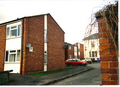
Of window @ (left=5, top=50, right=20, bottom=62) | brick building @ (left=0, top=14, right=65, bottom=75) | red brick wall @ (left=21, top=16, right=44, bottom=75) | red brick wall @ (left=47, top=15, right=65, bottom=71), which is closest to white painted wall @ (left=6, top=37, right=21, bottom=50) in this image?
brick building @ (left=0, top=14, right=65, bottom=75)

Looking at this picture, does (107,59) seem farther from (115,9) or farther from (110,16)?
(115,9)

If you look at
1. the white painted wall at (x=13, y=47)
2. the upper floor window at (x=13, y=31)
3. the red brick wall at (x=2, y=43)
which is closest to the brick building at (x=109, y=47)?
the white painted wall at (x=13, y=47)

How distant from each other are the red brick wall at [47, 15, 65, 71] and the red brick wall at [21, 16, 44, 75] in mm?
1355

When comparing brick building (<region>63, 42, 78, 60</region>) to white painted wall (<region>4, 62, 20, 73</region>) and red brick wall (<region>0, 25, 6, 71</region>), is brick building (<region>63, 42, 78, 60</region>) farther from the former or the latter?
white painted wall (<region>4, 62, 20, 73</region>)

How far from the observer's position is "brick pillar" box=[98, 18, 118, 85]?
207cm

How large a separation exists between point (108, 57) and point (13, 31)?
12.6 metres

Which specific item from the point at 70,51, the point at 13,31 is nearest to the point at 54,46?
the point at 13,31

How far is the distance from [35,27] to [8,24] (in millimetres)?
2828

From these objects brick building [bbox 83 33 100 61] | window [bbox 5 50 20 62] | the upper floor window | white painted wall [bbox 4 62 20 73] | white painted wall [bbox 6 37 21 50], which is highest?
the upper floor window

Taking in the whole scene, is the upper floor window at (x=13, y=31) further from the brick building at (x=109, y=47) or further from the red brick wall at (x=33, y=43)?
the brick building at (x=109, y=47)

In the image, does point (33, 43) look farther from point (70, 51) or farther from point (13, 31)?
point (70, 51)

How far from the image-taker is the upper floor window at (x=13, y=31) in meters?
12.8

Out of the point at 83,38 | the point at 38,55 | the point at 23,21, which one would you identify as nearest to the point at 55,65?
the point at 38,55

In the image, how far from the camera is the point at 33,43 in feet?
43.1
